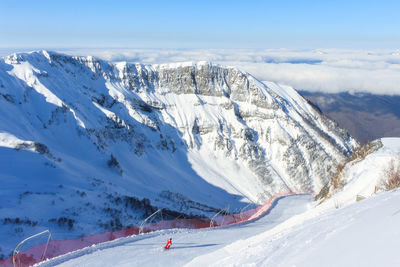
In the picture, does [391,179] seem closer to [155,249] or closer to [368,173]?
[368,173]

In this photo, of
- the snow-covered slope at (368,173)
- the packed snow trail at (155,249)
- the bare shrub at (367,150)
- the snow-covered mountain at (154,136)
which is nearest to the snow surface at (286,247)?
the packed snow trail at (155,249)

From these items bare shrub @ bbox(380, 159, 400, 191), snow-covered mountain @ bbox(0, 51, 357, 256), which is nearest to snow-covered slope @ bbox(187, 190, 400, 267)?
bare shrub @ bbox(380, 159, 400, 191)

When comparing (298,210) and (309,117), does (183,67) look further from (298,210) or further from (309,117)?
(298,210)

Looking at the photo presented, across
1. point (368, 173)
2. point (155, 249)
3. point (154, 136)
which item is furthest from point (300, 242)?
point (154, 136)

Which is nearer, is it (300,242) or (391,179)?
(300,242)

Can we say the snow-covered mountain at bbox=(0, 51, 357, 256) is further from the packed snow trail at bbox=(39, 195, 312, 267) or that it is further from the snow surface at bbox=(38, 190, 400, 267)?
the snow surface at bbox=(38, 190, 400, 267)

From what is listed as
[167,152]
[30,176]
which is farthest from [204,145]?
[30,176]

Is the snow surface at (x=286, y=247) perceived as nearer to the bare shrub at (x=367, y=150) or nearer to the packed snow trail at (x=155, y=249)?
the packed snow trail at (x=155, y=249)
